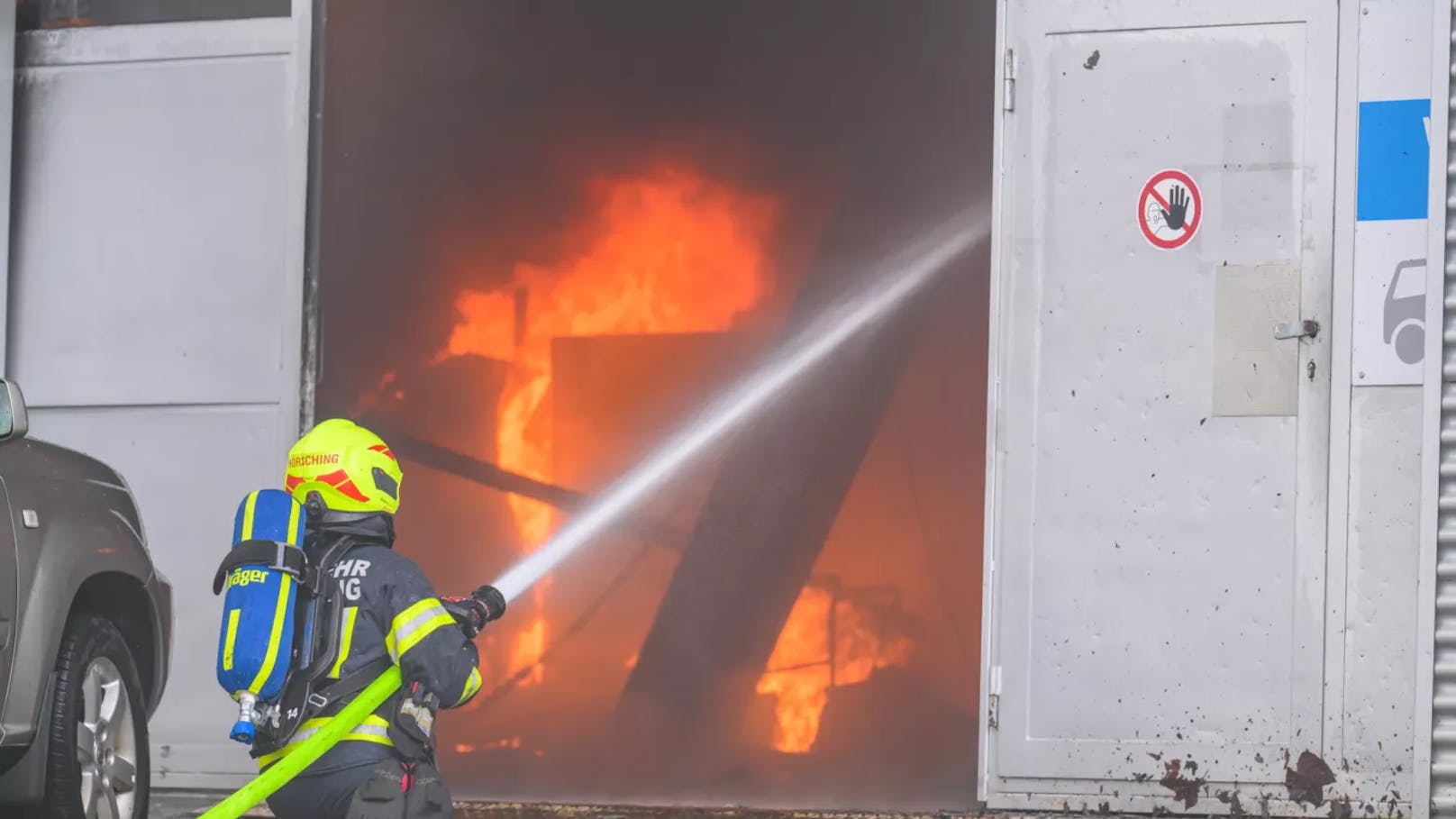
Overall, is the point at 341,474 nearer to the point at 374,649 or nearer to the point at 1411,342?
the point at 374,649

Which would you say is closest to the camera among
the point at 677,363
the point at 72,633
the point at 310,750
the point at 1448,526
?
the point at 310,750

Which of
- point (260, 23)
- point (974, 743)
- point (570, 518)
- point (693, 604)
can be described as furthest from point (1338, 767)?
point (260, 23)

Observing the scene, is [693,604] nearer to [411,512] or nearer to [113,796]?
[411,512]

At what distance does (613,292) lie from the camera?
8.70 meters

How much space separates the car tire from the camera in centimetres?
Result: 641

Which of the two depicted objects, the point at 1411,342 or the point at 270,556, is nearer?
the point at 270,556

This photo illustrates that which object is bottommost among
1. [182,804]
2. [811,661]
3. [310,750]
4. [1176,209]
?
[182,804]

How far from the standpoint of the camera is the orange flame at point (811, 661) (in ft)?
27.0

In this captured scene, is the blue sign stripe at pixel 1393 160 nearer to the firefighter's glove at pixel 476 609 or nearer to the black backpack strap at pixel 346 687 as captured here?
the firefighter's glove at pixel 476 609

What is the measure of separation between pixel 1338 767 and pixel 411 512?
400cm

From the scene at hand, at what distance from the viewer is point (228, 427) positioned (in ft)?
29.9

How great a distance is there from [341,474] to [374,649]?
0.49 meters

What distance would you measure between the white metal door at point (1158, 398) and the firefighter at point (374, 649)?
321 centimetres

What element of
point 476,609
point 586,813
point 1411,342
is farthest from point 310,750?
point 1411,342
